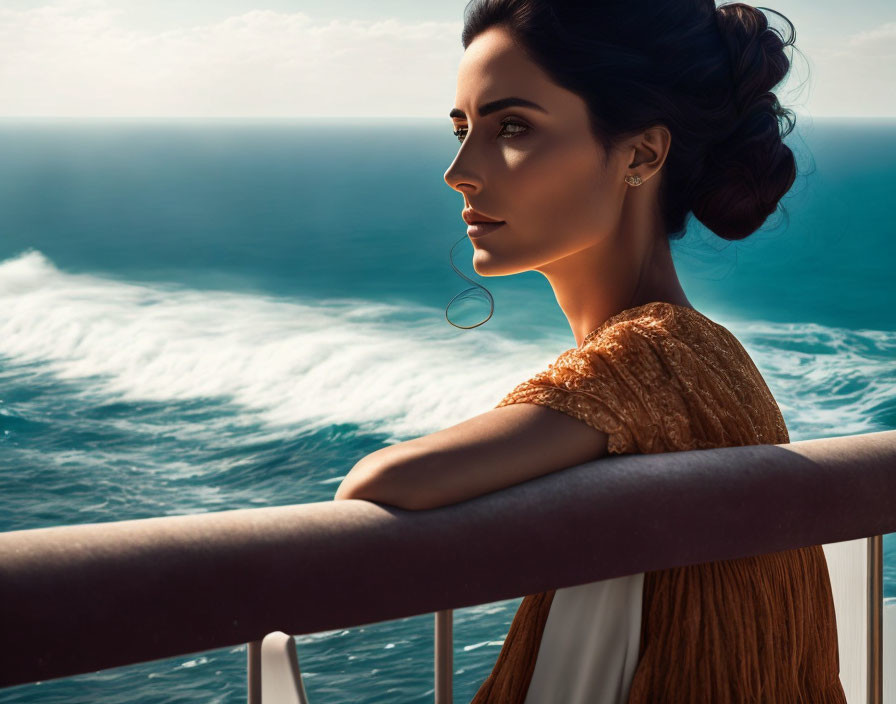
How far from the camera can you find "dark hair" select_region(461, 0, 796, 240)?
1163mm

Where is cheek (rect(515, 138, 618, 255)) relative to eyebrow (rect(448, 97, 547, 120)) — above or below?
below

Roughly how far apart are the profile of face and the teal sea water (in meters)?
14.2

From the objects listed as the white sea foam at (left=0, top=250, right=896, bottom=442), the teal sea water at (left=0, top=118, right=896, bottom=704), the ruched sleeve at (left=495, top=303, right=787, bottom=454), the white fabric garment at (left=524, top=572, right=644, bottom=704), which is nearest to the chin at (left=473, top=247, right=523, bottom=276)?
the ruched sleeve at (left=495, top=303, right=787, bottom=454)

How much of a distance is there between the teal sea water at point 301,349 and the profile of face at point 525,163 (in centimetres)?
1418

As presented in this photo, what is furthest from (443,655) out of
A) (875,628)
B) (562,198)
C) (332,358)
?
(332,358)

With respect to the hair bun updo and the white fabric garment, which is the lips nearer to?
the hair bun updo

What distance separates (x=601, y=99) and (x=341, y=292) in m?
30.2

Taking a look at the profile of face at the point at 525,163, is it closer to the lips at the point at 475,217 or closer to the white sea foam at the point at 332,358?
the lips at the point at 475,217

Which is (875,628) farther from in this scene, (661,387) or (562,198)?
(562,198)

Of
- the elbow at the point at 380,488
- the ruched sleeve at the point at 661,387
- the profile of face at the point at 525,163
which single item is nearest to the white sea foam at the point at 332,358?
the profile of face at the point at 525,163

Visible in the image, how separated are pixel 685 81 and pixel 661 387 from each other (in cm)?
45

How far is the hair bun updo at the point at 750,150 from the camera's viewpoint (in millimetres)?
1262

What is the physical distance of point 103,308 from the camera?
98.2 feet

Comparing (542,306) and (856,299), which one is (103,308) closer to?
(542,306)
